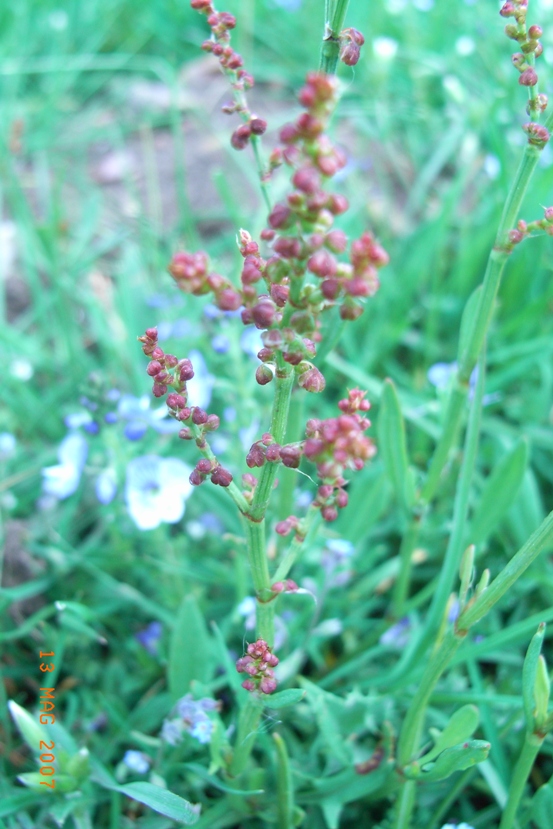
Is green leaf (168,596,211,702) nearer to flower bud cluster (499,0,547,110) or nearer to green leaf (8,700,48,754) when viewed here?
green leaf (8,700,48,754)

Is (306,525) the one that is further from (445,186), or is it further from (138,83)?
(138,83)

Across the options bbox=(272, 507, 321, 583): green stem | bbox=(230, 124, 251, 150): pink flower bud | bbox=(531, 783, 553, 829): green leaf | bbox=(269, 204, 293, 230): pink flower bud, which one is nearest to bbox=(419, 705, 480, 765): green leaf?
→ bbox=(531, 783, 553, 829): green leaf

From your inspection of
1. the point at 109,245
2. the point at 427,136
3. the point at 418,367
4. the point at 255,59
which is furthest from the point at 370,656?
the point at 255,59

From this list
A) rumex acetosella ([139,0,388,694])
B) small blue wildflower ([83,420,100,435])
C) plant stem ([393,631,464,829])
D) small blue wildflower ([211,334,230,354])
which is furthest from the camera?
small blue wildflower ([211,334,230,354])

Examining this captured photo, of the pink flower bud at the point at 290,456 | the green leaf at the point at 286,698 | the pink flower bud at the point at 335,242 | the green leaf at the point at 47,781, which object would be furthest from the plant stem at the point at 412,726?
the pink flower bud at the point at 335,242

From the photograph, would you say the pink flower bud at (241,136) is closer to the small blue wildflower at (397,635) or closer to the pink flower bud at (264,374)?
the pink flower bud at (264,374)

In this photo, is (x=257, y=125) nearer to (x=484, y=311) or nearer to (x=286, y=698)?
(x=484, y=311)
